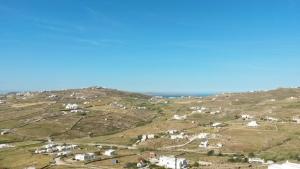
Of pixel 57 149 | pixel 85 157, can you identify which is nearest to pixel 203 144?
pixel 85 157

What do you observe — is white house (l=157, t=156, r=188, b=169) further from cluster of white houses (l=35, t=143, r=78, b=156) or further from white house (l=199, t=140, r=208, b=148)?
cluster of white houses (l=35, t=143, r=78, b=156)

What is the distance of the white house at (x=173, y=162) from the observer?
11094 cm

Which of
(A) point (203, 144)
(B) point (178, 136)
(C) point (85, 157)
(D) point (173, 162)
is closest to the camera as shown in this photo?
(D) point (173, 162)

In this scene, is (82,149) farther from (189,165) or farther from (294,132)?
(294,132)

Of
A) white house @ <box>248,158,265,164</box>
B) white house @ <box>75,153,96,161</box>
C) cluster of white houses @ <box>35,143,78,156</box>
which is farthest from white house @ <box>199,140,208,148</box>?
cluster of white houses @ <box>35,143,78,156</box>

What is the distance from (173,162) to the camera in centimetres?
11262

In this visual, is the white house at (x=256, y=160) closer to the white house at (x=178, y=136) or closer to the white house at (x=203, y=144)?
the white house at (x=203, y=144)

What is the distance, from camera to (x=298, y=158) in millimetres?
120750

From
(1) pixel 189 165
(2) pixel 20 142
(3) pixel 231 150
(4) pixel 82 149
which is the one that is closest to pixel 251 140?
(3) pixel 231 150

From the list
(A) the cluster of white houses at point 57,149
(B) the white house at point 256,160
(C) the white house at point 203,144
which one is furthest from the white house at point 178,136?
(B) the white house at point 256,160

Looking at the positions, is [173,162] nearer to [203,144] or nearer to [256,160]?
[256,160]

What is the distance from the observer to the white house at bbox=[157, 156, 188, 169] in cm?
11094

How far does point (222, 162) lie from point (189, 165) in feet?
31.6

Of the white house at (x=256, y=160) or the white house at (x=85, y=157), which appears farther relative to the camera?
the white house at (x=85, y=157)
